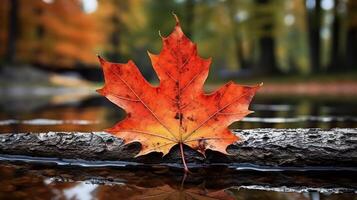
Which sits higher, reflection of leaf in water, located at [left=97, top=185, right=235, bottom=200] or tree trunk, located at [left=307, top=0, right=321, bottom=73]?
tree trunk, located at [left=307, top=0, right=321, bottom=73]

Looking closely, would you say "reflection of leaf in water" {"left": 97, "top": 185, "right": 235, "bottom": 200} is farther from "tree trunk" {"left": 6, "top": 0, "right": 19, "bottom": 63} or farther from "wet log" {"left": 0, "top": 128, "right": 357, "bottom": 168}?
"tree trunk" {"left": 6, "top": 0, "right": 19, "bottom": 63}

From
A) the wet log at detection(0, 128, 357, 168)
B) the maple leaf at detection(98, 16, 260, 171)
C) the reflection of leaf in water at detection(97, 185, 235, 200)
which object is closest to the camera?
the reflection of leaf in water at detection(97, 185, 235, 200)

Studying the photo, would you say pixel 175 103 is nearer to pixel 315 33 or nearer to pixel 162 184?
pixel 162 184

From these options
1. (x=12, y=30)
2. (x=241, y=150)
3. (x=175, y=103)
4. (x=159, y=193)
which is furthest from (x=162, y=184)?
(x=12, y=30)

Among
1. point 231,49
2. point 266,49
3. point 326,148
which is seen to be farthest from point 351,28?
point 326,148

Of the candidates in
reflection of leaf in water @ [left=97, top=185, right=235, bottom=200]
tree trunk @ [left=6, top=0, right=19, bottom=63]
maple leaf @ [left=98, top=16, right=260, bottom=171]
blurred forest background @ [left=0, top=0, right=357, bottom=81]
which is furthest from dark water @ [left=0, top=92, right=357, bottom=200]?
tree trunk @ [left=6, top=0, right=19, bottom=63]

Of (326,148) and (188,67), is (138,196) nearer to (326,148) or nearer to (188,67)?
(188,67)

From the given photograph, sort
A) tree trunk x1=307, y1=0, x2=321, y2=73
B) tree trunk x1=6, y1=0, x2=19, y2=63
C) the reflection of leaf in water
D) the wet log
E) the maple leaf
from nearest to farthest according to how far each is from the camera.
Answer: the reflection of leaf in water < the maple leaf < the wet log < tree trunk x1=6, y1=0, x2=19, y2=63 < tree trunk x1=307, y1=0, x2=321, y2=73

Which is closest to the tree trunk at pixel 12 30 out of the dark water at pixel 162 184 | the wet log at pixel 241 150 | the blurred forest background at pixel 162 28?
the blurred forest background at pixel 162 28
